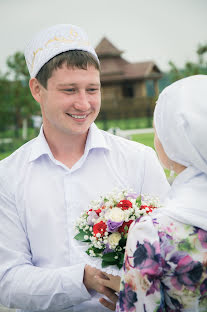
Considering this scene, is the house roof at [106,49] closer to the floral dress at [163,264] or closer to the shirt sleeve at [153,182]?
the shirt sleeve at [153,182]

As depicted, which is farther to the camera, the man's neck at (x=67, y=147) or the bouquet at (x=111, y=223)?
the man's neck at (x=67, y=147)

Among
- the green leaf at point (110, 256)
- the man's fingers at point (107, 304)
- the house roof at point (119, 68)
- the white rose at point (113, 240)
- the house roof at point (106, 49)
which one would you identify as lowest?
the man's fingers at point (107, 304)

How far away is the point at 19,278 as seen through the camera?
8.04 feet

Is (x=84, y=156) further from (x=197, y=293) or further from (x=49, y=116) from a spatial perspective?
(x=197, y=293)

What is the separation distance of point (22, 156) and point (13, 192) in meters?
0.30

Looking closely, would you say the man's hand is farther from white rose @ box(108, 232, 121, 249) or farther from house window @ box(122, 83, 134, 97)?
house window @ box(122, 83, 134, 97)

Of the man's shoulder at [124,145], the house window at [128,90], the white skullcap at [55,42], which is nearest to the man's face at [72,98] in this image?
the white skullcap at [55,42]

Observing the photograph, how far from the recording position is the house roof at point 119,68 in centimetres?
5019

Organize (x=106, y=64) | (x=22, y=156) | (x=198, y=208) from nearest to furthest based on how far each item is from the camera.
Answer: (x=198, y=208), (x=22, y=156), (x=106, y=64)

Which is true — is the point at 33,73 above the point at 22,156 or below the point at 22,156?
above

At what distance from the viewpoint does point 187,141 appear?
1.78 metres

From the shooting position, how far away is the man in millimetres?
2449

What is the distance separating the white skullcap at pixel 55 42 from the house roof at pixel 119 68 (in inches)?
1871

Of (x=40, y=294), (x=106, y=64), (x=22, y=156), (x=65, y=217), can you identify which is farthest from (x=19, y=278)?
(x=106, y=64)
